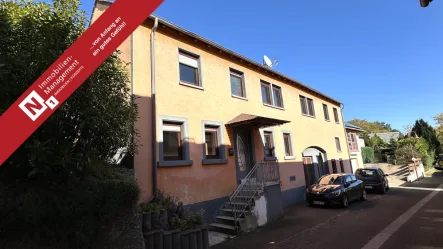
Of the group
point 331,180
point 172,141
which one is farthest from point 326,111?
point 172,141

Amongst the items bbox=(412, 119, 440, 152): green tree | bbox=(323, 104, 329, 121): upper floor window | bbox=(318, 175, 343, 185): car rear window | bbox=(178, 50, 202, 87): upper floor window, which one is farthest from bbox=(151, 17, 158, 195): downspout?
bbox=(412, 119, 440, 152): green tree

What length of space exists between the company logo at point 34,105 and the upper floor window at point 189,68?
6283mm

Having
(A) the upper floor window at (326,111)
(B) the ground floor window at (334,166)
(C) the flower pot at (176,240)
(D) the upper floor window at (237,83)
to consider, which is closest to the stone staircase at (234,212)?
(C) the flower pot at (176,240)

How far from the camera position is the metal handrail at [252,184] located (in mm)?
8922

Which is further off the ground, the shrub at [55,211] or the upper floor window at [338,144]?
the upper floor window at [338,144]

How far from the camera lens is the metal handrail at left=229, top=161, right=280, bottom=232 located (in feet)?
29.3

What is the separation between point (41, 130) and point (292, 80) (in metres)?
14.1

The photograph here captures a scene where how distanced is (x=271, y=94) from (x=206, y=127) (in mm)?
5541

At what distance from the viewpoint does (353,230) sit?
8.06 metres

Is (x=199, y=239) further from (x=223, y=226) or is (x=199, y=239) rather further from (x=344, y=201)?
(x=344, y=201)

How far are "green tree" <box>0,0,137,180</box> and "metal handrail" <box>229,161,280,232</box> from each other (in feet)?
17.7

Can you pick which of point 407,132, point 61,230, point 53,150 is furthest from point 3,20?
point 407,132

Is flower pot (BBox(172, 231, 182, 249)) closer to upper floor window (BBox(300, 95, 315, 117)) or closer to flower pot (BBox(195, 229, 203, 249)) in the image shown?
flower pot (BBox(195, 229, 203, 249))

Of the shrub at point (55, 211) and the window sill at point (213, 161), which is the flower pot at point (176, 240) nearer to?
the shrub at point (55, 211)
